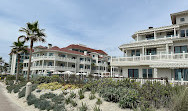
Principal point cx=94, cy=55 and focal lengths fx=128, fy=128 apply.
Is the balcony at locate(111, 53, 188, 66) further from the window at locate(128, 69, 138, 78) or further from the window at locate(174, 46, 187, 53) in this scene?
the window at locate(174, 46, 187, 53)

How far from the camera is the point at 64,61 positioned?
43.0 meters

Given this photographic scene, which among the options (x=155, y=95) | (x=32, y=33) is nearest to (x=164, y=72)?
(x=155, y=95)

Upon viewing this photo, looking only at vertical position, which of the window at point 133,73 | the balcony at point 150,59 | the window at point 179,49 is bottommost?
the window at point 133,73

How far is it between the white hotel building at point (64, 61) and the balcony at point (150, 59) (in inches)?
515

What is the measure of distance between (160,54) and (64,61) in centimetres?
3147

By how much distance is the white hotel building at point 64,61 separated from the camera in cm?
4053

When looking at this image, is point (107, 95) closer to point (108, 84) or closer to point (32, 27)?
point (108, 84)

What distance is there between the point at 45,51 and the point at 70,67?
987 cm

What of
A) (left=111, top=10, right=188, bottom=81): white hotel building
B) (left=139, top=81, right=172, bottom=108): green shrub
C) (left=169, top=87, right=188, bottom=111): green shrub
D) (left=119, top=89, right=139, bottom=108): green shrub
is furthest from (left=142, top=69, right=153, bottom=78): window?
(left=169, top=87, right=188, bottom=111): green shrub

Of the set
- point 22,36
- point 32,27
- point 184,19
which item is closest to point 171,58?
point 184,19

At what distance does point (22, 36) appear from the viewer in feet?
77.6

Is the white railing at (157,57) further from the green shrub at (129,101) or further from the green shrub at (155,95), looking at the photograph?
the green shrub at (129,101)

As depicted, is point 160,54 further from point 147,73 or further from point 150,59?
point 147,73

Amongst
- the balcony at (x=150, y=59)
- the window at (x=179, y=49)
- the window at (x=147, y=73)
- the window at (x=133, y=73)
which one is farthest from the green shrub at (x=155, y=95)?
the window at (x=179, y=49)
